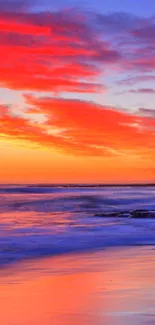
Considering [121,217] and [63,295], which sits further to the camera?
[121,217]

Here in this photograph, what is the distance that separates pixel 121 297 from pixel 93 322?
158 centimetres

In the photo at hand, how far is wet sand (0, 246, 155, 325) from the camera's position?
732 centimetres

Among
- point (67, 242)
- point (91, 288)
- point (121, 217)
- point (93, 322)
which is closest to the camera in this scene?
point (93, 322)

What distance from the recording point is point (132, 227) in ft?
83.3

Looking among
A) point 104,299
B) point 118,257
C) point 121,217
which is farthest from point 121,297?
point 121,217

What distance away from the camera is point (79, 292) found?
921 cm

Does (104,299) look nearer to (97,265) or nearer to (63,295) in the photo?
(63,295)

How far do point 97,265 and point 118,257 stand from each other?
1.68m

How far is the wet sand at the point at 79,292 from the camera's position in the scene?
7316 millimetres

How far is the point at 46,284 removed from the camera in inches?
393

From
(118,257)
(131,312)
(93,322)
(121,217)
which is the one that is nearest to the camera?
(93,322)

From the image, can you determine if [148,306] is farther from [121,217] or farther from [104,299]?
[121,217]

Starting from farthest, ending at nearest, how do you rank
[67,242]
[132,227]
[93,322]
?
[132,227] < [67,242] < [93,322]

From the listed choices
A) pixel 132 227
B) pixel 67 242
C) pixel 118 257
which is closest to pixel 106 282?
pixel 118 257
